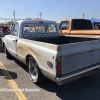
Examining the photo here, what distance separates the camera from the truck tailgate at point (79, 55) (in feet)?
11.5

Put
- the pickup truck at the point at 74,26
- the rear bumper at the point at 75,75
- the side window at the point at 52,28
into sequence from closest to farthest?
the rear bumper at the point at 75,75 < the side window at the point at 52,28 < the pickup truck at the point at 74,26

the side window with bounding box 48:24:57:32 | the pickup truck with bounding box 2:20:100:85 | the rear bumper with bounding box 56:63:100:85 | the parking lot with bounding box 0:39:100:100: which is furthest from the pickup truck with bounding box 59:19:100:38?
the rear bumper with bounding box 56:63:100:85

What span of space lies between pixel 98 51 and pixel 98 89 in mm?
959

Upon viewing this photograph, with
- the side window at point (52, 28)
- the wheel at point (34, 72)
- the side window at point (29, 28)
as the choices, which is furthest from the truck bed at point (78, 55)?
the side window at point (52, 28)

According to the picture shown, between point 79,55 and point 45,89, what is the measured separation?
1.31 meters

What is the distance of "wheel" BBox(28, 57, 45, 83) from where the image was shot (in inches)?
170

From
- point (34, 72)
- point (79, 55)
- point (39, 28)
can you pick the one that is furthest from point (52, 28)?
point (79, 55)

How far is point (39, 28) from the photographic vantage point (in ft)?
20.1

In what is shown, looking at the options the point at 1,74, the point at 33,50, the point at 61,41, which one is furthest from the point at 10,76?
the point at 61,41

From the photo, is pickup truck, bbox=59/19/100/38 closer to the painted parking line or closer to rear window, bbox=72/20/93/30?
rear window, bbox=72/20/93/30

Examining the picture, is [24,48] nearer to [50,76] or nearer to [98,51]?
[50,76]

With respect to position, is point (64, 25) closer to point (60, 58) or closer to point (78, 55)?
point (78, 55)

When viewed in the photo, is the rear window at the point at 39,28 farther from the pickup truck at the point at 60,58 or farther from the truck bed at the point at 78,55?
the truck bed at the point at 78,55

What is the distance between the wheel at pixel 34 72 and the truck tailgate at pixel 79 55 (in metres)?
0.98
